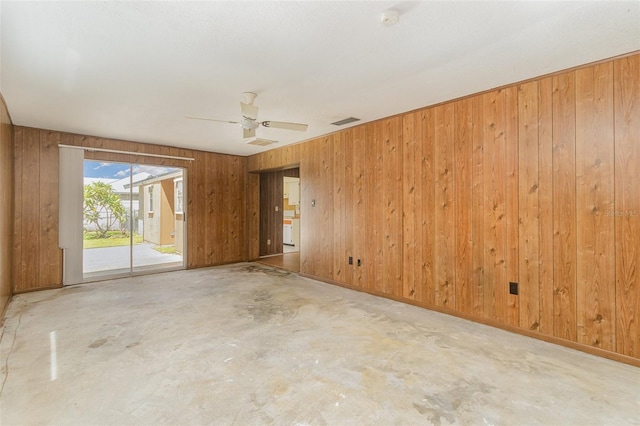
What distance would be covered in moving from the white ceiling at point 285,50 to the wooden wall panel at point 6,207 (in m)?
0.34

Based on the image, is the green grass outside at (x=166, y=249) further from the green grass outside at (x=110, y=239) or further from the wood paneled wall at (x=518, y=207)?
the wood paneled wall at (x=518, y=207)

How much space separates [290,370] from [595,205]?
9.39 feet

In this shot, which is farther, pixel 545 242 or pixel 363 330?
pixel 363 330

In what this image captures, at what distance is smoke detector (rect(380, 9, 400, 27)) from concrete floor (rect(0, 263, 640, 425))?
2.43 meters

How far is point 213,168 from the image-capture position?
21.2 ft

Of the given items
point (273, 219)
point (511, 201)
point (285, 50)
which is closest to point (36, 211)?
point (273, 219)

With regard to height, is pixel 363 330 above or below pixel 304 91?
below

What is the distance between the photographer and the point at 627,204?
2.41 meters

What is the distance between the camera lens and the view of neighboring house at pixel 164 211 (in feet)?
23.0

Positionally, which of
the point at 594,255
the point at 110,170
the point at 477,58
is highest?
the point at 477,58

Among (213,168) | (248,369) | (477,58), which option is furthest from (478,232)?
(213,168)

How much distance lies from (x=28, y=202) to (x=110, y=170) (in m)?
1.30

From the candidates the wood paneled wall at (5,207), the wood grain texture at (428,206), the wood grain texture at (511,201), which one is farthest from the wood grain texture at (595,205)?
the wood paneled wall at (5,207)

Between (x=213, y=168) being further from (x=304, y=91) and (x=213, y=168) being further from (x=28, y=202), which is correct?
(x=304, y=91)
